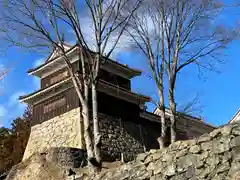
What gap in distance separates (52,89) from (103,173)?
15.7 m

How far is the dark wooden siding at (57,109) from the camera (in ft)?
78.4

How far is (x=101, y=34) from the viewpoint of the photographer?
12242 millimetres

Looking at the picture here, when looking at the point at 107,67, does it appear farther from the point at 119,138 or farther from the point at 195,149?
the point at 195,149

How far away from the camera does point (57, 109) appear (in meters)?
24.9

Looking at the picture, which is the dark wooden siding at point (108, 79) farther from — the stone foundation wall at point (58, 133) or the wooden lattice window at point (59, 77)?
the stone foundation wall at point (58, 133)

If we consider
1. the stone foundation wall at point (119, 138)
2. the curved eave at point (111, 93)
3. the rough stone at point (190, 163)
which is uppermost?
the curved eave at point (111, 93)

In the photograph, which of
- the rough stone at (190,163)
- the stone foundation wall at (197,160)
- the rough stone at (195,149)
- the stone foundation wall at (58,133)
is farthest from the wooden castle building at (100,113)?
the rough stone at (195,149)

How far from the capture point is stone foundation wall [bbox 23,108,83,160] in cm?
2272

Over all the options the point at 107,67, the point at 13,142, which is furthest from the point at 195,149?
the point at 13,142

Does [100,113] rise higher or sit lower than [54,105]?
lower

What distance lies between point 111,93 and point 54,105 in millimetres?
3905

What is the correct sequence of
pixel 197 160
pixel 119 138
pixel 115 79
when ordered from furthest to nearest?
pixel 115 79 → pixel 119 138 → pixel 197 160

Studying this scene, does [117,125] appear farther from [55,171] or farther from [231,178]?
[231,178]

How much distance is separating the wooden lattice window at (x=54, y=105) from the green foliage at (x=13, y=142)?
5256 millimetres
